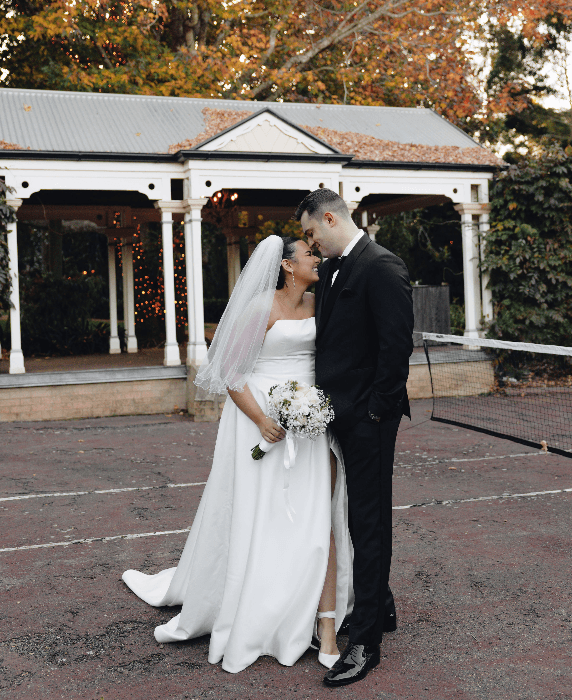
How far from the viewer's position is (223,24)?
23734 millimetres

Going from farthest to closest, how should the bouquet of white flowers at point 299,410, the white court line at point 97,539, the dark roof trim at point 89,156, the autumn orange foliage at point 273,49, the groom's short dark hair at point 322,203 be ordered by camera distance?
the autumn orange foliage at point 273,49 < the dark roof trim at point 89,156 < the white court line at point 97,539 < the groom's short dark hair at point 322,203 < the bouquet of white flowers at point 299,410

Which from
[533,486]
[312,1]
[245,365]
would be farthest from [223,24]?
[245,365]

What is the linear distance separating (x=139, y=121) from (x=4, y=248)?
3783mm

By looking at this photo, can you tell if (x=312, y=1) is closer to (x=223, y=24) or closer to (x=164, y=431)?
(x=223, y=24)

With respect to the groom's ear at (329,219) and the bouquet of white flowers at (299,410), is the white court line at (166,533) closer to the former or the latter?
the bouquet of white flowers at (299,410)

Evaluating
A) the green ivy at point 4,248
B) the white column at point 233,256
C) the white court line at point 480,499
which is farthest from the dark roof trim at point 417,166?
the white court line at point 480,499

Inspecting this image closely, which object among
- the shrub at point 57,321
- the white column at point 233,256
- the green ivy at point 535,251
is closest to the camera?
the green ivy at point 535,251

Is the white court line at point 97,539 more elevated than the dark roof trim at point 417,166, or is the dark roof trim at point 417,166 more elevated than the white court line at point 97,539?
the dark roof trim at point 417,166

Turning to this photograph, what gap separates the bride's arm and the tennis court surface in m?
1.16

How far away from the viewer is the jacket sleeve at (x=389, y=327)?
367 centimetres

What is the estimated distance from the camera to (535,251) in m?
14.5

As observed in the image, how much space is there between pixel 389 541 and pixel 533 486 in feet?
13.5

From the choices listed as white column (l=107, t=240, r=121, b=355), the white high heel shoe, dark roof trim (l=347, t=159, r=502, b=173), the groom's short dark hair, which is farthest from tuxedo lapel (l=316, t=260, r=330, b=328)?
white column (l=107, t=240, r=121, b=355)

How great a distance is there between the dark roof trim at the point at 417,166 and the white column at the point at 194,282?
302cm
